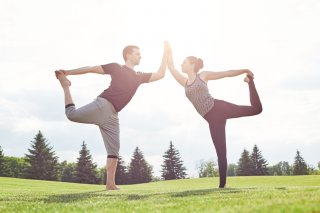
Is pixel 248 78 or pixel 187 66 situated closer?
pixel 248 78

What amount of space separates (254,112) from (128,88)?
10.7 ft

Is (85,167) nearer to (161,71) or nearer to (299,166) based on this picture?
(299,166)

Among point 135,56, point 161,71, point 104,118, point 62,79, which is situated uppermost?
point 135,56

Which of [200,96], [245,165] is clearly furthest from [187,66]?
[245,165]

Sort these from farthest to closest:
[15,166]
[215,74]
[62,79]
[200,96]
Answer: [15,166] < [215,74] < [200,96] < [62,79]

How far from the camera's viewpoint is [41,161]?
72062mm

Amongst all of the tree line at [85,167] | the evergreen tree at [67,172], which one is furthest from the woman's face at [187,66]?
the evergreen tree at [67,172]

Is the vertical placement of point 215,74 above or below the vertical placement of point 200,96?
above

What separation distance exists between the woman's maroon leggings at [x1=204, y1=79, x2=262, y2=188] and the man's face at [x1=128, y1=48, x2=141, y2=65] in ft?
8.19

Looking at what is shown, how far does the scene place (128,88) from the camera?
409 inches

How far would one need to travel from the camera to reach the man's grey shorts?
31.1 ft

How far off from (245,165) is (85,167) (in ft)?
108

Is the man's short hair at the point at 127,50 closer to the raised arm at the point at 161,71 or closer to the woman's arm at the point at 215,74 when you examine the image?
the raised arm at the point at 161,71

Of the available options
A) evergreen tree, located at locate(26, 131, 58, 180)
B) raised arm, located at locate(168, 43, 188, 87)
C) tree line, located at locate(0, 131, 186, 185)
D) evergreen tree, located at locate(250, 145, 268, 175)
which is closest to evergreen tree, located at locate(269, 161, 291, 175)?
evergreen tree, located at locate(250, 145, 268, 175)
